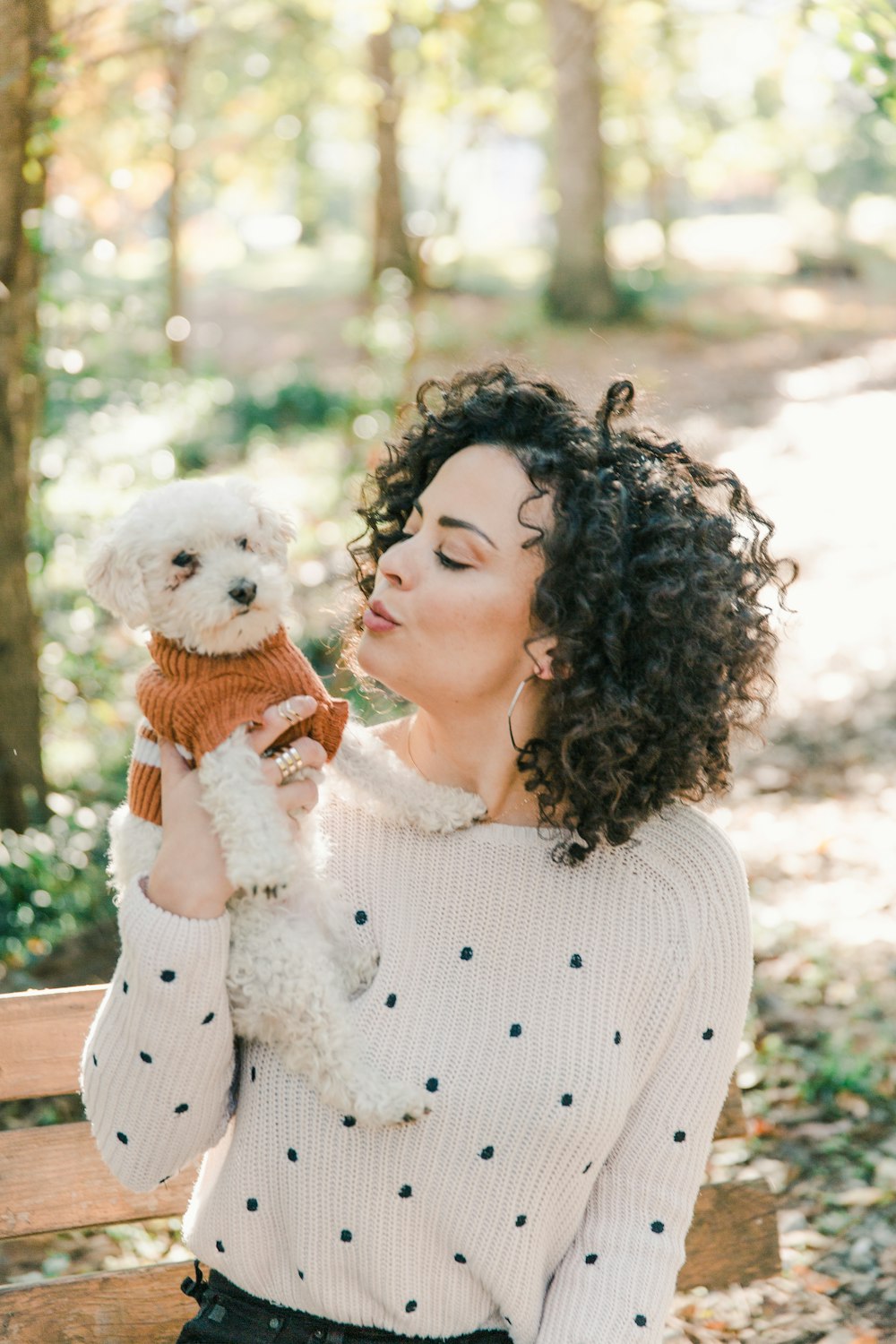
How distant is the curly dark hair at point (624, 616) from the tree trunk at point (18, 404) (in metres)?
2.79

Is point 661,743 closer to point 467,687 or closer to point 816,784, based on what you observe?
point 467,687

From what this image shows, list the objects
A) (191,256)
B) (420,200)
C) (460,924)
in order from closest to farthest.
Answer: (460,924) → (191,256) → (420,200)

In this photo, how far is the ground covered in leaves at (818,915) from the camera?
357 cm

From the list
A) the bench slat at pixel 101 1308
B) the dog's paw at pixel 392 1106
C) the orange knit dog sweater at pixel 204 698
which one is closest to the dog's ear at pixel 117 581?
the orange knit dog sweater at pixel 204 698

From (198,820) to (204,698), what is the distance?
Result: 0.23 metres

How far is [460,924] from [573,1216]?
20.8 inches

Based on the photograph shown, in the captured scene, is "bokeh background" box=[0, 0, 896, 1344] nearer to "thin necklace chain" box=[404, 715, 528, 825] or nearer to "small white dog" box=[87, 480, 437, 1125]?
"thin necklace chain" box=[404, 715, 528, 825]

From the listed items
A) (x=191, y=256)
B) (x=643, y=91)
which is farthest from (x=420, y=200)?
(x=643, y=91)

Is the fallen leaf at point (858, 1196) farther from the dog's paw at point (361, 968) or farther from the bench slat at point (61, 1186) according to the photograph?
the dog's paw at point (361, 968)

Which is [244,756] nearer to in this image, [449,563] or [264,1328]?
[449,563]

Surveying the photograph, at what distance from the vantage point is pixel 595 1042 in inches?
84.1

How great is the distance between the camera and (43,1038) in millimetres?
2609

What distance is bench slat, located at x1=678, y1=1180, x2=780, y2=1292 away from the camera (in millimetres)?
2939

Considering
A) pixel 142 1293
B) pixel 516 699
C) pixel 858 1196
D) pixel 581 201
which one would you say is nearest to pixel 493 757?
pixel 516 699
